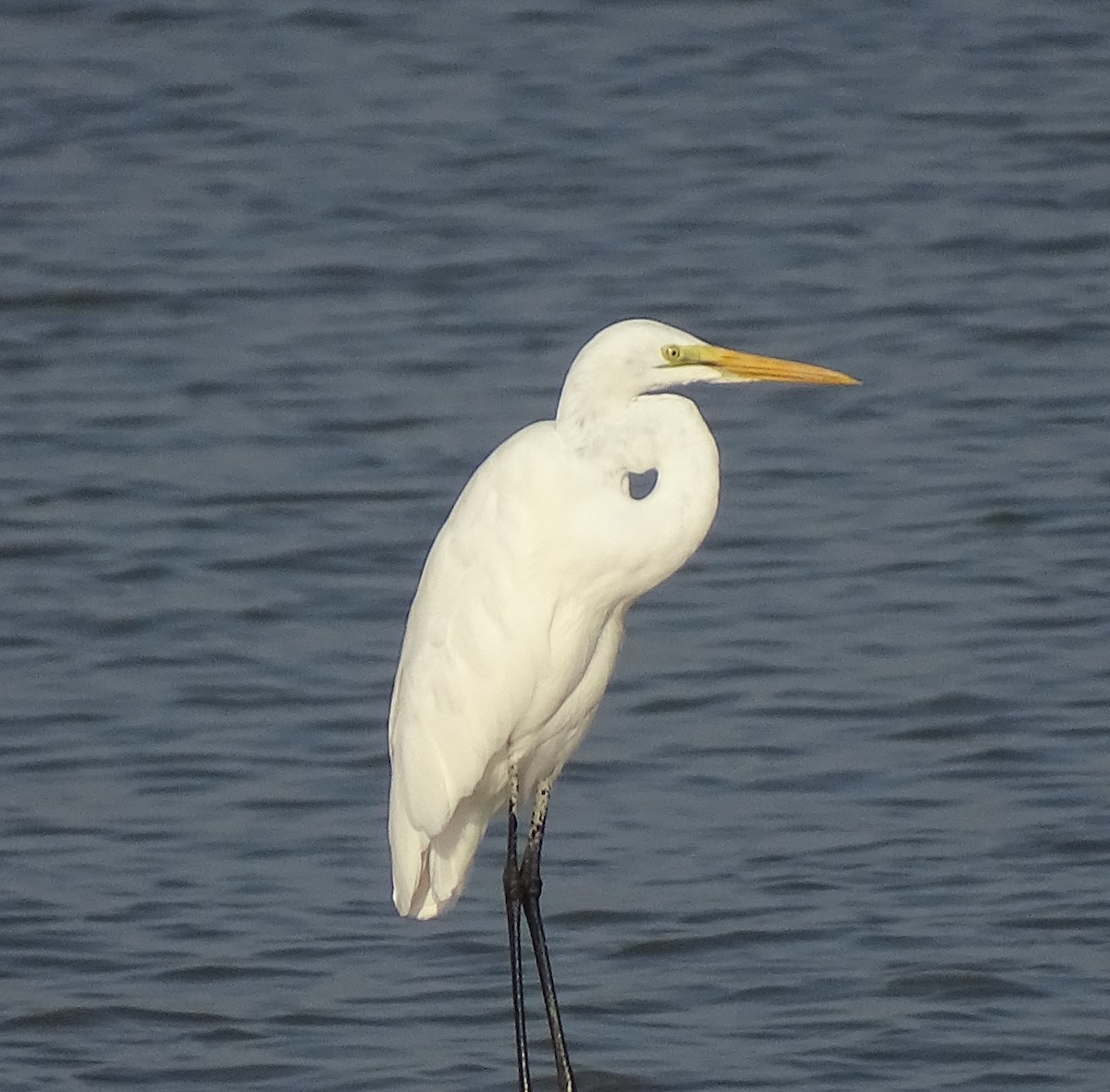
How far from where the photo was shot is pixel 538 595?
552cm

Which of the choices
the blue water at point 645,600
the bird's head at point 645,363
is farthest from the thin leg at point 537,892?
the bird's head at point 645,363

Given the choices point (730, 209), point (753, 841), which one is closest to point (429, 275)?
point (730, 209)

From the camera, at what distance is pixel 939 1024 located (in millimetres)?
6109

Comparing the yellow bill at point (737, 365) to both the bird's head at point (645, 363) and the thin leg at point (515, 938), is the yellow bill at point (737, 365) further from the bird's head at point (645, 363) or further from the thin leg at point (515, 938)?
the thin leg at point (515, 938)

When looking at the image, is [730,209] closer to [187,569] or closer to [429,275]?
[429,275]

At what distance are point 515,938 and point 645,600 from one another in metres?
2.94

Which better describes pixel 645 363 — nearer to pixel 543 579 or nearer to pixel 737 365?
pixel 737 365

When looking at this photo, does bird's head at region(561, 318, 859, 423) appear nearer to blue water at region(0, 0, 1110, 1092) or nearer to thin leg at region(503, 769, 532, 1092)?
thin leg at region(503, 769, 532, 1092)

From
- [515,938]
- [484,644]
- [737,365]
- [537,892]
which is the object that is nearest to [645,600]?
[537,892]

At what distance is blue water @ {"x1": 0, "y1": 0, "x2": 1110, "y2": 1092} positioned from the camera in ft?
21.0

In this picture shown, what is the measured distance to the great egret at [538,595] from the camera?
206 inches

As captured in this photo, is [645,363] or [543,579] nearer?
[645,363]

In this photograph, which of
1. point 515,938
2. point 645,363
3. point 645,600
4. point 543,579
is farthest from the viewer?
point 645,600

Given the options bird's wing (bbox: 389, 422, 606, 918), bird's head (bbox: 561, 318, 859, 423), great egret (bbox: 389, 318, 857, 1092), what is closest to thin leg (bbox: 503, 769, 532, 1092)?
great egret (bbox: 389, 318, 857, 1092)
